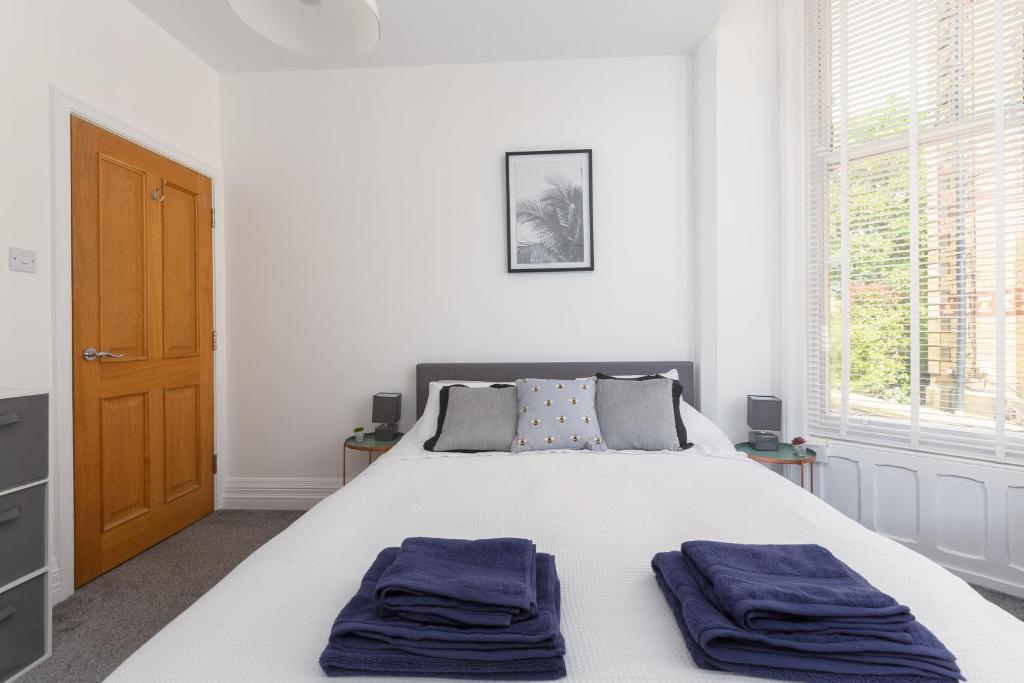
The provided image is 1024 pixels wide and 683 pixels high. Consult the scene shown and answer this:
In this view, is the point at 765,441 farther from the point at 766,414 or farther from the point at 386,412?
the point at 386,412

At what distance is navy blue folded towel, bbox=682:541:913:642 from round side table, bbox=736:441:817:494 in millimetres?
1616

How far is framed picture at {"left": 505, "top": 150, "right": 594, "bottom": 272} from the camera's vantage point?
3002 mm

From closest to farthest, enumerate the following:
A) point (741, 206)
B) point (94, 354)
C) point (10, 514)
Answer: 1. point (10, 514)
2. point (94, 354)
3. point (741, 206)

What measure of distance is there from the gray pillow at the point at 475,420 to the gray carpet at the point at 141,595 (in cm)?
120

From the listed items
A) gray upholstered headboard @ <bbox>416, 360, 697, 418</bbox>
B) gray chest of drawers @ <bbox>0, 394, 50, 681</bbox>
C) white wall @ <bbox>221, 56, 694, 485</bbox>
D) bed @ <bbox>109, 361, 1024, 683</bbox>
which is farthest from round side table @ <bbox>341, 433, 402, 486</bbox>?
gray chest of drawers @ <bbox>0, 394, 50, 681</bbox>

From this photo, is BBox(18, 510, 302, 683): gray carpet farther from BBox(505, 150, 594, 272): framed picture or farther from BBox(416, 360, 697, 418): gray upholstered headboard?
BBox(505, 150, 594, 272): framed picture

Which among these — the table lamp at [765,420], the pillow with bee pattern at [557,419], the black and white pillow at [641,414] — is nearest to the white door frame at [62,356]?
the pillow with bee pattern at [557,419]

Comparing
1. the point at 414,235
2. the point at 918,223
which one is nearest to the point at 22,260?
the point at 414,235

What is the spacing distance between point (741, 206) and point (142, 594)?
3521mm

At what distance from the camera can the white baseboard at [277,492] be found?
10.3 ft

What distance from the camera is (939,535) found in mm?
2256

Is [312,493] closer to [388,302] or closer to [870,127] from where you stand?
[388,302]

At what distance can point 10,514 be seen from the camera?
5.05 ft

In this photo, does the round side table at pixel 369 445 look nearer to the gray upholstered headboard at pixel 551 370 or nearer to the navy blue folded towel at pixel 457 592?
the gray upholstered headboard at pixel 551 370
